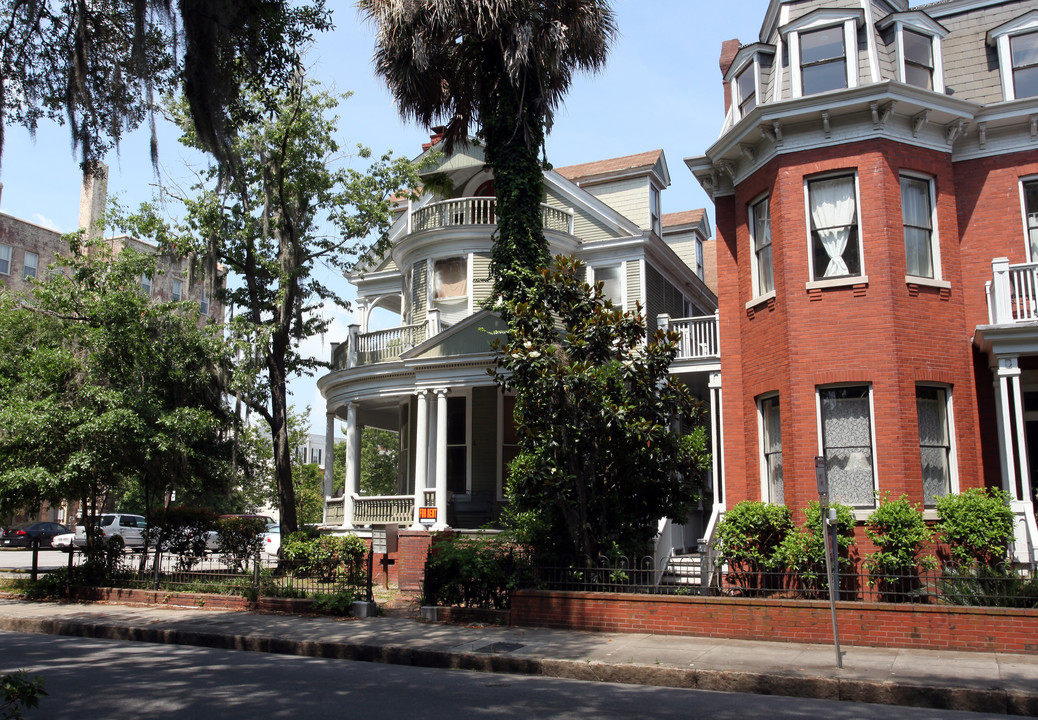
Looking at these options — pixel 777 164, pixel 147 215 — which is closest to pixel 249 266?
pixel 147 215

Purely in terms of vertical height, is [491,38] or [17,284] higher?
[17,284]

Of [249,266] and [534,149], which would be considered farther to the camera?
[249,266]

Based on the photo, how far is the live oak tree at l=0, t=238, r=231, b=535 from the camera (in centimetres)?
1606

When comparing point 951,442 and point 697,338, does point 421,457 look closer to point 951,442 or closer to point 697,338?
point 697,338

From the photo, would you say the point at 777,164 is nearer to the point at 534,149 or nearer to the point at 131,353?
the point at 534,149

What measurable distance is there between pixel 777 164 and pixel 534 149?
15.5 ft

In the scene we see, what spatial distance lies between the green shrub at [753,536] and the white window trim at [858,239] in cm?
406

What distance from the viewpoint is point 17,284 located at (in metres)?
49.1

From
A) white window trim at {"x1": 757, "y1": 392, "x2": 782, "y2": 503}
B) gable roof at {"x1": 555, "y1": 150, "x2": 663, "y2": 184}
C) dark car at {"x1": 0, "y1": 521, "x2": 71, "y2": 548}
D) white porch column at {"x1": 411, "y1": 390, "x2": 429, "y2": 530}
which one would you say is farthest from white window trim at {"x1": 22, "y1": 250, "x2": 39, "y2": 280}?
white window trim at {"x1": 757, "y1": 392, "x2": 782, "y2": 503}

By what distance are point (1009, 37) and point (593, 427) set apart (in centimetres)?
1087

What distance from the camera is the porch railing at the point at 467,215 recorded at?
23469 millimetres

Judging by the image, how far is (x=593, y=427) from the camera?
12906 millimetres

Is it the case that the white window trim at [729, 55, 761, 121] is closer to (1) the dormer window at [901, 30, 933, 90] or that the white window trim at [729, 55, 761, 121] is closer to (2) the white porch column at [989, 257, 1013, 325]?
(1) the dormer window at [901, 30, 933, 90]

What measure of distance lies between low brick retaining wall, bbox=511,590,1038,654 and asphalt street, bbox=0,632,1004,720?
2.44 metres
